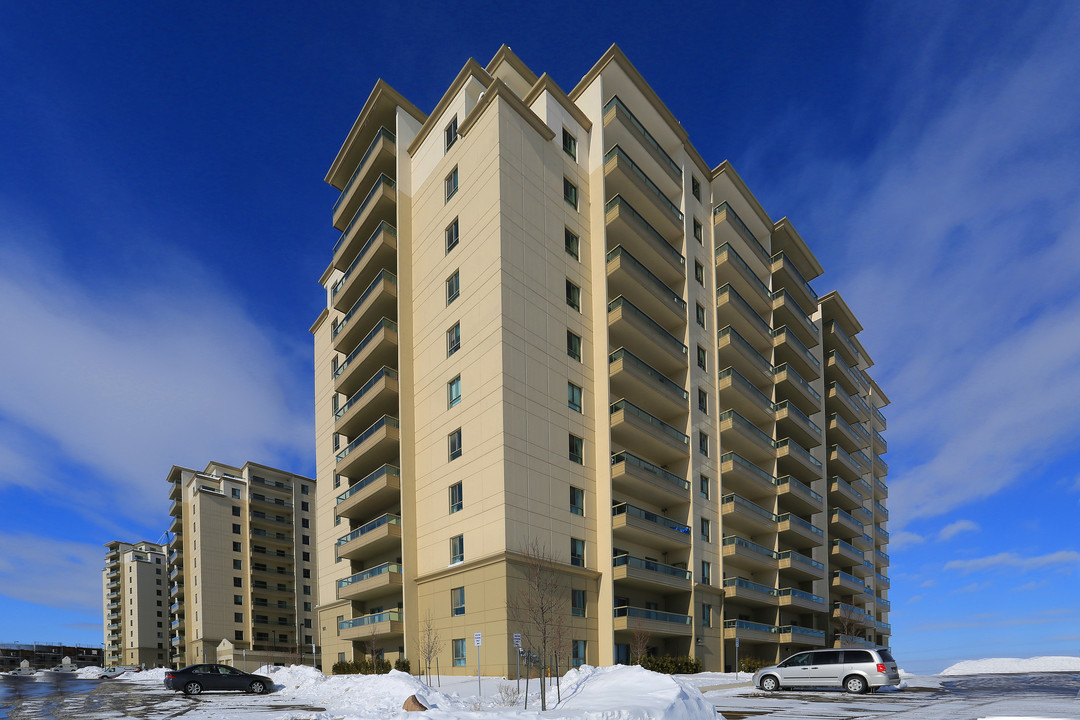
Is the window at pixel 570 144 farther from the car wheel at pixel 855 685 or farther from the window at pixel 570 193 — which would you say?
the car wheel at pixel 855 685

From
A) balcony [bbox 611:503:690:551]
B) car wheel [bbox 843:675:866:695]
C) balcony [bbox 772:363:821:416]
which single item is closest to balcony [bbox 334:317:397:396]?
balcony [bbox 611:503:690:551]

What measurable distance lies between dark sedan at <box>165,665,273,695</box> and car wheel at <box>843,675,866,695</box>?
2701 cm

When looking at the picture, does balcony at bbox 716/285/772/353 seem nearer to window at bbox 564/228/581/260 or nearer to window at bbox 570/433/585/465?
window at bbox 564/228/581/260

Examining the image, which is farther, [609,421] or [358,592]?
[358,592]

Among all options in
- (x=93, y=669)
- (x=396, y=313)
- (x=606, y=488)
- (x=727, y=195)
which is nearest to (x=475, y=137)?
(x=396, y=313)

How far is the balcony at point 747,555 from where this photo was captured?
50.5 metres

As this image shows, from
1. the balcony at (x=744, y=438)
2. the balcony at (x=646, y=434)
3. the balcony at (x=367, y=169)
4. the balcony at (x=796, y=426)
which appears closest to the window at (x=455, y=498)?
the balcony at (x=646, y=434)

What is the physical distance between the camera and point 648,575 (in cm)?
4234

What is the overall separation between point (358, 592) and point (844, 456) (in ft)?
→ 157

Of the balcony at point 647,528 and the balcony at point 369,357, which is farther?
the balcony at point 369,357

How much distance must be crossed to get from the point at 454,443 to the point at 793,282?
39.3m

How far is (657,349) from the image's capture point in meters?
47.7

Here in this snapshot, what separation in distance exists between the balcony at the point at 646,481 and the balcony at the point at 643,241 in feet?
43.2

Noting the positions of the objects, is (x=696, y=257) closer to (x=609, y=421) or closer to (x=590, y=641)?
(x=609, y=421)
